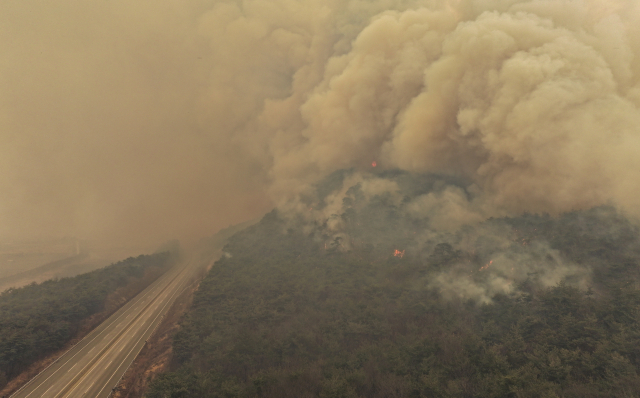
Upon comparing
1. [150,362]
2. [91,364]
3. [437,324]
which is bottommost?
[437,324]

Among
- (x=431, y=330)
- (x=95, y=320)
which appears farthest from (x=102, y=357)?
(x=431, y=330)

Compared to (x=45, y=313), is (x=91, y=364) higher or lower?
lower

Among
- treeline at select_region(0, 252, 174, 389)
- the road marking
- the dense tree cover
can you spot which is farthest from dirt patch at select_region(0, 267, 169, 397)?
the dense tree cover

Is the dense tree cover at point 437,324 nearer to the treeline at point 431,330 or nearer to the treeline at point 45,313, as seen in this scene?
the treeline at point 431,330

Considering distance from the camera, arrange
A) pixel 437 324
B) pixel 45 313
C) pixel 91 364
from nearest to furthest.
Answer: pixel 437 324
pixel 91 364
pixel 45 313

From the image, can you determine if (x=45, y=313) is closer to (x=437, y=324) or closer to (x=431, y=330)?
(x=431, y=330)

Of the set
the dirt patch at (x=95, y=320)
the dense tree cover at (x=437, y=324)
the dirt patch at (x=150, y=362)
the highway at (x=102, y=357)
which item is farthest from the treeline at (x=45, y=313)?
the dense tree cover at (x=437, y=324)

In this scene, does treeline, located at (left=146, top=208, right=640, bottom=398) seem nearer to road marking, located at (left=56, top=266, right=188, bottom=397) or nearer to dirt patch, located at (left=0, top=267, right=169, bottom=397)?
road marking, located at (left=56, top=266, right=188, bottom=397)
